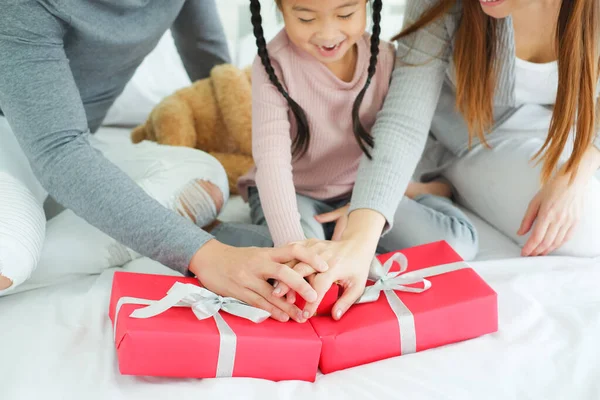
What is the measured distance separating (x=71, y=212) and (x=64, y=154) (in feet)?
0.69

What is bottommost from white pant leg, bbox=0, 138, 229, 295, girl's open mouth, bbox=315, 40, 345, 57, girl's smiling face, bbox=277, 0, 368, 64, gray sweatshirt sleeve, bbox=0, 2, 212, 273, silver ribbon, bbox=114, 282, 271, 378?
white pant leg, bbox=0, 138, 229, 295

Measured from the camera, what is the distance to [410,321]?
0.78 m

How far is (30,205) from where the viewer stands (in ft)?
3.10

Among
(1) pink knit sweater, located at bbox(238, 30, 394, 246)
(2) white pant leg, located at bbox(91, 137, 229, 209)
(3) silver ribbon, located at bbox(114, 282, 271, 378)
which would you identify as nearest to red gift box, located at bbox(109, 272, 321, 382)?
(3) silver ribbon, located at bbox(114, 282, 271, 378)

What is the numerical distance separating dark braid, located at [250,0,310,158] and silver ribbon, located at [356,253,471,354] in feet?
0.99

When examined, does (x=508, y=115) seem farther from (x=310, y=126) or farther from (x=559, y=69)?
(x=310, y=126)

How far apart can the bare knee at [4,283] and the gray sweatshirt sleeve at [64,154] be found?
0.45 feet

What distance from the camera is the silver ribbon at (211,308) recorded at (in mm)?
726

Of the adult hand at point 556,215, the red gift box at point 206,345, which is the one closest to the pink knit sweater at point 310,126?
the red gift box at point 206,345

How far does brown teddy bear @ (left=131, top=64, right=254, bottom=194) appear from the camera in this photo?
1367 millimetres

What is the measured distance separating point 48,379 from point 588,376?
0.68 meters

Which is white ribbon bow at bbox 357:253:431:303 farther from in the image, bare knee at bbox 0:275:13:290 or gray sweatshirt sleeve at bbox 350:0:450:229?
bare knee at bbox 0:275:13:290

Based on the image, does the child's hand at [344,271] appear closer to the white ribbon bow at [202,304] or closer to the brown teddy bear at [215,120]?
the white ribbon bow at [202,304]

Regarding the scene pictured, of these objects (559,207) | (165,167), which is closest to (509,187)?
(559,207)
